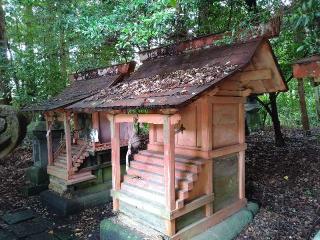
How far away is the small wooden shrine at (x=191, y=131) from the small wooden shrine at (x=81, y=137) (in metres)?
1.97

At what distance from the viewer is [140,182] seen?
6102 mm

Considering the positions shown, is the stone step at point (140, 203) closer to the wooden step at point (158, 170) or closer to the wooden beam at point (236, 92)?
the wooden step at point (158, 170)

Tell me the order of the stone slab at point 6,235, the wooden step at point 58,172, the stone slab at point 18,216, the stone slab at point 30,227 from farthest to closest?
the wooden step at point 58,172
the stone slab at point 18,216
the stone slab at point 30,227
the stone slab at point 6,235

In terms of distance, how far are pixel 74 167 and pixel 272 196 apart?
5.66 meters

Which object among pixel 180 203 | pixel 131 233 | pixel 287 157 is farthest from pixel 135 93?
pixel 287 157

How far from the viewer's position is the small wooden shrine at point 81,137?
8398 millimetres

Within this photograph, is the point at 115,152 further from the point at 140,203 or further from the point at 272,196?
the point at 272,196

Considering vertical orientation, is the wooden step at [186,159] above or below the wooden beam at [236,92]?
below

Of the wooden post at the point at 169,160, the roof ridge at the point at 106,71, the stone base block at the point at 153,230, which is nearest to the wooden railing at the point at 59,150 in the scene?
the roof ridge at the point at 106,71

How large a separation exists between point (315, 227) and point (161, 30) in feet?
21.3

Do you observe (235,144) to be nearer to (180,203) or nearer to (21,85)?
(180,203)

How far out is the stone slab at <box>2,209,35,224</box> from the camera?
7910mm

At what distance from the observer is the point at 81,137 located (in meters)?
9.46

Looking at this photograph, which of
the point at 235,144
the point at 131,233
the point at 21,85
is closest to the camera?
the point at 131,233
